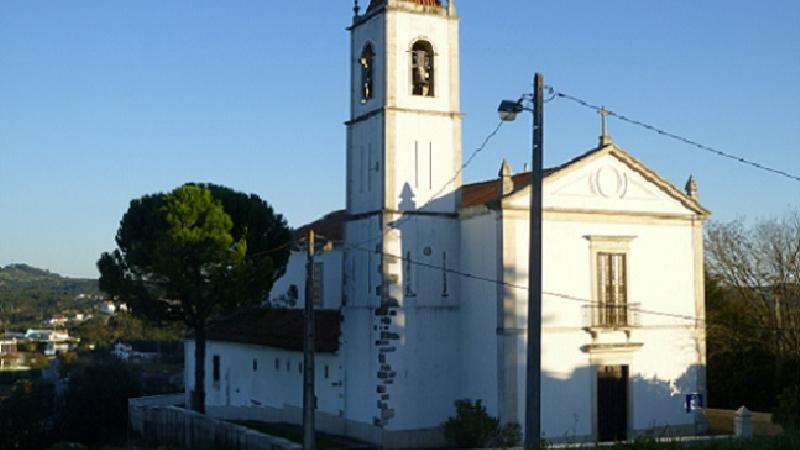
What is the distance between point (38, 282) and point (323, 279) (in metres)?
171

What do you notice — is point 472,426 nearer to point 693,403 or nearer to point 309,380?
point 309,380

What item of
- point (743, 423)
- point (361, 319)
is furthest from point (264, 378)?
point (743, 423)

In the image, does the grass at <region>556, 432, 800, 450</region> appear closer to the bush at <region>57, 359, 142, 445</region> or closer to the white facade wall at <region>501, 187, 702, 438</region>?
the white facade wall at <region>501, 187, 702, 438</region>

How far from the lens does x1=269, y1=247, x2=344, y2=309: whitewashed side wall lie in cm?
3111

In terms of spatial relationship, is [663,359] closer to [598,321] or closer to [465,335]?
[598,321]

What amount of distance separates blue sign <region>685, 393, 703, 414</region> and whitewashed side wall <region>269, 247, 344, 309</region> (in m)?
10.6

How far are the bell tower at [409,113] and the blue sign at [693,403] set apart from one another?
28.2 feet

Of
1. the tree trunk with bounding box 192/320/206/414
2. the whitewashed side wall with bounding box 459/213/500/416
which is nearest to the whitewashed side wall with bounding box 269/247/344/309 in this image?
the tree trunk with bounding box 192/320/206/414

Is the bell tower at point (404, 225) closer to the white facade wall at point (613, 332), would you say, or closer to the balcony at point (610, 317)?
the white facade wall at point (613, 332)

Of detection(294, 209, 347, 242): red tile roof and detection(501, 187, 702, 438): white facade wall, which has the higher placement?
detection(294, 209, 347, 242): red tile roof

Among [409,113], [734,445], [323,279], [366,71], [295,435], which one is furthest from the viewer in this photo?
[323,279]

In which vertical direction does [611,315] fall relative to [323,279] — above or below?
below

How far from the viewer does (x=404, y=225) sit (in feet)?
89.8

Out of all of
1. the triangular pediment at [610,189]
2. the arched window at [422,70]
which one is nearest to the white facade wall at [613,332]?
the triangular pediment at [610,189]
